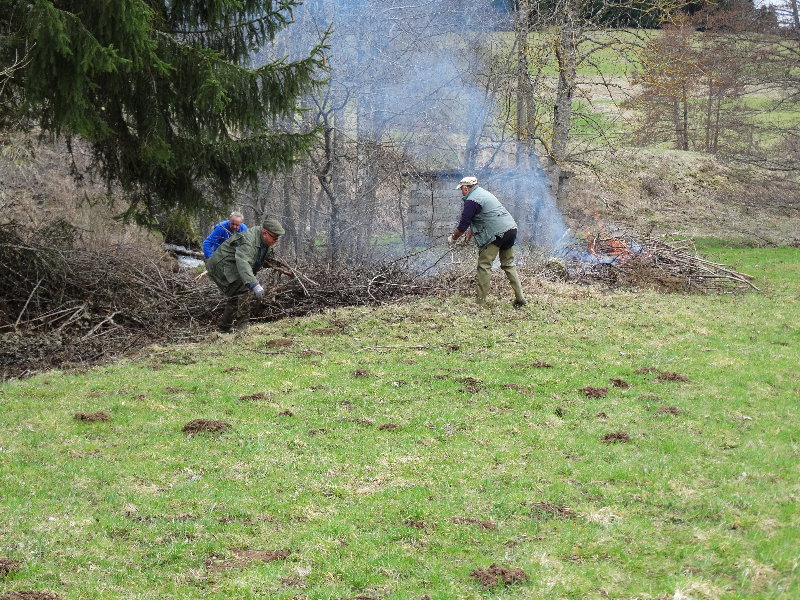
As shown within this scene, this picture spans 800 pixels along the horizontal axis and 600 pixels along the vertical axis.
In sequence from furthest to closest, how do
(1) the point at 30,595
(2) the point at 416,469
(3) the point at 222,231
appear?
(3) the point at 222,231, (2) the point at 416,469, (1) the point at 30,595

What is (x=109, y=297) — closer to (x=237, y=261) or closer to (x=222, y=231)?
(x=222, y=231)

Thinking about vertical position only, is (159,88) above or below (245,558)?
above

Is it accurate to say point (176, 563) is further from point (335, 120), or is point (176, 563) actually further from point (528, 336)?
point (335, 120)

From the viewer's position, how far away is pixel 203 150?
11.9 metres

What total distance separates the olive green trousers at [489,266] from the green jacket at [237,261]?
348 cm

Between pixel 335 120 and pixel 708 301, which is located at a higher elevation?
pixel 335 120

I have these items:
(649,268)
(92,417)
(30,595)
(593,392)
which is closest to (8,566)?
(30,595)

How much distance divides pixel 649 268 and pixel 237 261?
28.0 ft

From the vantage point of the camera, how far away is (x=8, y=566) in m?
4.65

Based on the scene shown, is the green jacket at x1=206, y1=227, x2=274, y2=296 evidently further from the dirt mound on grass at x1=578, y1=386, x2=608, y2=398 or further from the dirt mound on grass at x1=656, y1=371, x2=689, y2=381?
the dirt mound on grass at x1=656, y1=371, x2=689, y2=381

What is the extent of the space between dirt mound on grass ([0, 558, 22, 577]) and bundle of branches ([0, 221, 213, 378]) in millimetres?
6812

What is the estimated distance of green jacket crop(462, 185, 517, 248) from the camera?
502 inches

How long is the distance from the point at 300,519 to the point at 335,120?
15.6 m

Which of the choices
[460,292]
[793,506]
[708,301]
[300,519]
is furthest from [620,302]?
[300,519]
